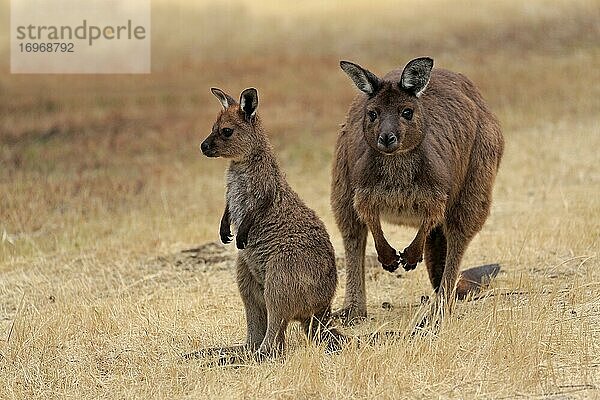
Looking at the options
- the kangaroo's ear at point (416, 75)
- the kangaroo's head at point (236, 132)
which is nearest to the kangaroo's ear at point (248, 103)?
the kangaroo's head at point (236, 132)

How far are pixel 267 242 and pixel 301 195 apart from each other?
674 centimetres

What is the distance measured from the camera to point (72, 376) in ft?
22.6

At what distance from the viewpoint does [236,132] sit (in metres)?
7.22

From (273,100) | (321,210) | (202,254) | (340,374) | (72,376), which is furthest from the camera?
(273,100)

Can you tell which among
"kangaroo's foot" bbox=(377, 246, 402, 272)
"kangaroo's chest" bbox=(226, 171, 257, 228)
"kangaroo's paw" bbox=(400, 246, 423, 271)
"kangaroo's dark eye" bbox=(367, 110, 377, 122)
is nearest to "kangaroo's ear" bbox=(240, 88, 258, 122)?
"kangaroo's chest" bbox=(226, 171, 257, 228)

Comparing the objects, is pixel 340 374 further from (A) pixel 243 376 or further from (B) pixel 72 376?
(B) pixel 72 376

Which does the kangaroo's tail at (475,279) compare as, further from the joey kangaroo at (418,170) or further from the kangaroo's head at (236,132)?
the kangaroo's head at (236,132)

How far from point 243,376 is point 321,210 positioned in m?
6.46

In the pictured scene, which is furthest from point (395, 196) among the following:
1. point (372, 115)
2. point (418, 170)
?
point (372, 115)

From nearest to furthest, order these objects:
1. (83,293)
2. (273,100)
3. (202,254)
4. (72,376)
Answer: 1. (72,376)
2. (83,293)
3. (202,254)
4. (273,100)

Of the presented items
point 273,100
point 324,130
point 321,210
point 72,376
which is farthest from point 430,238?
point 273,100

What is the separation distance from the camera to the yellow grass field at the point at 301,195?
657cm

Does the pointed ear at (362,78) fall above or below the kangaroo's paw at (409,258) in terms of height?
above

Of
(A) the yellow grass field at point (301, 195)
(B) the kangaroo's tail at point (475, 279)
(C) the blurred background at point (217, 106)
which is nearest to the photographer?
(A) the yellow grass field at point (301, 195)
